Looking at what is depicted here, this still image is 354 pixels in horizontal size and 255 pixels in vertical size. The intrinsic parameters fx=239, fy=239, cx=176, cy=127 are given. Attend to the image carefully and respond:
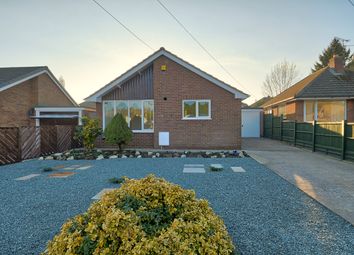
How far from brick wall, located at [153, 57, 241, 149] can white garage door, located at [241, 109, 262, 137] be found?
10.5 meters

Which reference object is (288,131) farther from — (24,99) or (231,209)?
(24,99)

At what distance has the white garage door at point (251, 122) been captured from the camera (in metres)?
23.2

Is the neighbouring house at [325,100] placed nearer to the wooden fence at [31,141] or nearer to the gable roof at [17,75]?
the wooden fence at [31,141]

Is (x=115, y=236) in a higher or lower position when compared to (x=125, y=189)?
lower

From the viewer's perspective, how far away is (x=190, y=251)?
1880mm

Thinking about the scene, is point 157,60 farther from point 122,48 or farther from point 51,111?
point 51,111

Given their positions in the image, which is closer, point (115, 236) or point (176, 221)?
point (115, 236)

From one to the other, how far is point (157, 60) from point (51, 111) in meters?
9.30

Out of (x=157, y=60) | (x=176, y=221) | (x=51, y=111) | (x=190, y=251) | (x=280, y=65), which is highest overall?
(x=280, y=65)

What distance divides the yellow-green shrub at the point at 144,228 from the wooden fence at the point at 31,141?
31.4 feet

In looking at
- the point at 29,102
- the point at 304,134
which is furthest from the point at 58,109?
the point at 304,134

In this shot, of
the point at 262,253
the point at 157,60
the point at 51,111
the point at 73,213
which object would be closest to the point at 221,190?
the point at 262,253

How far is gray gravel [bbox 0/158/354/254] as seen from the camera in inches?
125

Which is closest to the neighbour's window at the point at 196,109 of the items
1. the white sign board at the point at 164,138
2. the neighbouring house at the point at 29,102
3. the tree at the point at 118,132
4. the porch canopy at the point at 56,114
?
the white sign board at the point at 164,138
